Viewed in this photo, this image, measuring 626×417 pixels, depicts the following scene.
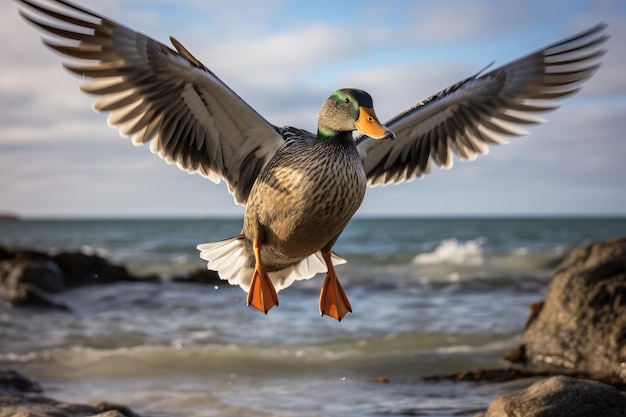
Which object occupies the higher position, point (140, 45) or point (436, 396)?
point (140, 45)

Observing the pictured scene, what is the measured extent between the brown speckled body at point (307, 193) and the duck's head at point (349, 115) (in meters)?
0.10

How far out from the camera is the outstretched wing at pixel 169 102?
4789 mm

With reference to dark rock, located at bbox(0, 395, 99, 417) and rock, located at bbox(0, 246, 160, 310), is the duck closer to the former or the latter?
dark rock, located at bbox(0, 395, 99, 417)

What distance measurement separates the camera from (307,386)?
8227 millimetres

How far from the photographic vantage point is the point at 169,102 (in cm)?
543

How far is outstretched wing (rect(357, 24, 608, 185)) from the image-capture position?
586 cm

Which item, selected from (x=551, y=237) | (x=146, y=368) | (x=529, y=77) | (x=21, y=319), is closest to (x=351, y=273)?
(x=21, y=319)

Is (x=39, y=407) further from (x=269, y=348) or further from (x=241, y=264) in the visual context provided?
(x=269, y=348)

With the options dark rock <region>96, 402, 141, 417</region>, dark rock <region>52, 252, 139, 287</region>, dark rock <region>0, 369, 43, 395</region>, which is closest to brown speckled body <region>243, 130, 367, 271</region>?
dark rock <region>96, 402, 141, 417</region>

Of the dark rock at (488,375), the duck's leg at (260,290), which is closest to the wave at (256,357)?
the dark rock at (488,375)

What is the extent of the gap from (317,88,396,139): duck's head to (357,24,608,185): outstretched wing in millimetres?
1040

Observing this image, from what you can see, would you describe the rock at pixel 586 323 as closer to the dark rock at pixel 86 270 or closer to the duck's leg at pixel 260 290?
the duck's leg at pixel 260 290

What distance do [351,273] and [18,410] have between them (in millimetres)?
15968

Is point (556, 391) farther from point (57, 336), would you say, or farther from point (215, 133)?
point (57, 336)
